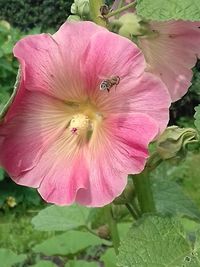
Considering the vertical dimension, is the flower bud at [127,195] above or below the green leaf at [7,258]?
above

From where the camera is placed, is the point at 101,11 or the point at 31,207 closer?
the point at 101,11

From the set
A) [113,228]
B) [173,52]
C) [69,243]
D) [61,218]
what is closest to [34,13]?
[69,243]

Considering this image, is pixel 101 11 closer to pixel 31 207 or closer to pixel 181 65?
pixel 181 65

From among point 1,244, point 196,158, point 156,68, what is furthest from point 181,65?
point 196,158

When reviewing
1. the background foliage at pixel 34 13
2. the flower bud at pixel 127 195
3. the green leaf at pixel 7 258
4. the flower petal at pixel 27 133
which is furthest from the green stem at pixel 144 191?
the background foliage at pixel 34 13

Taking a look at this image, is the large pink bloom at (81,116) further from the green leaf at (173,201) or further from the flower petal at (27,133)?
the green leaf at (173,201)

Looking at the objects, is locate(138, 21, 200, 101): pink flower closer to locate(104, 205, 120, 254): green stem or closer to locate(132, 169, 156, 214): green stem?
locate(132, 169, 156, 214): green stem
